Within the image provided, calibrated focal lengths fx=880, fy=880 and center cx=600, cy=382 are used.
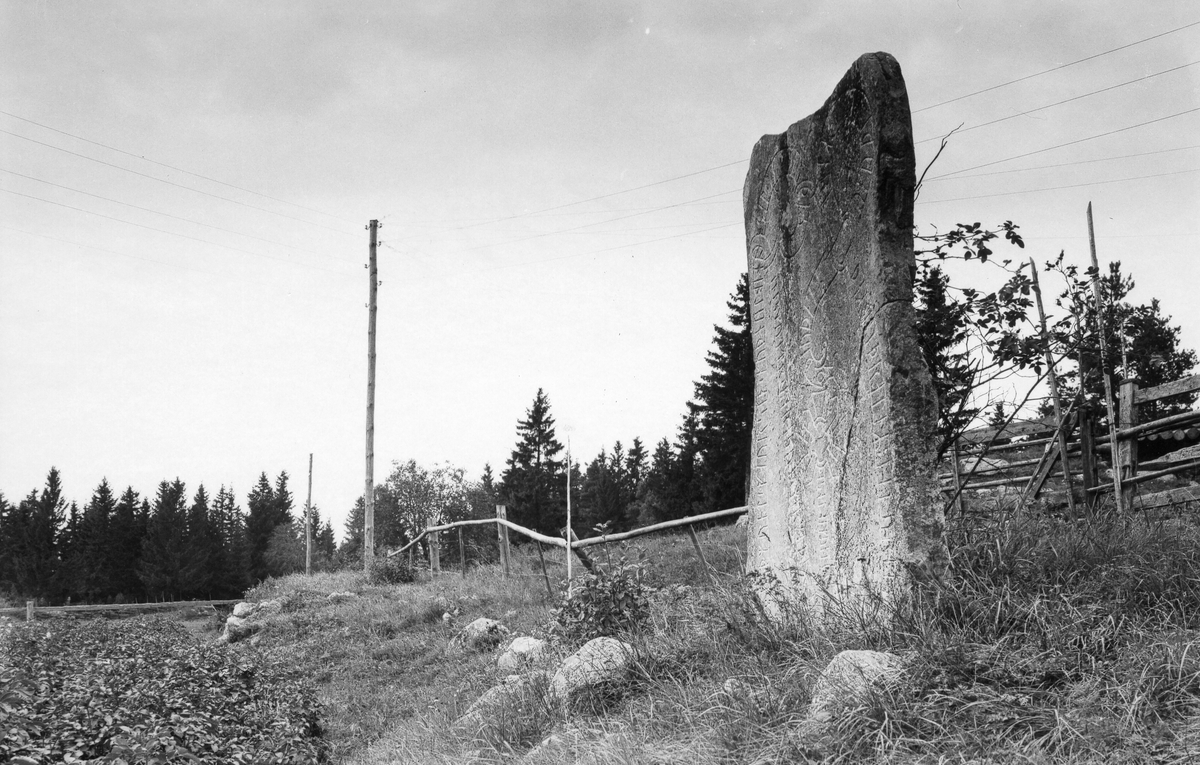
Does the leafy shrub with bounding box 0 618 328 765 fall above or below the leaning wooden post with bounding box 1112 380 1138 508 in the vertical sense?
→ below

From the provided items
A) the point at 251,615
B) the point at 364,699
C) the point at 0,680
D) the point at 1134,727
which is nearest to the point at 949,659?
the point at 1134,727

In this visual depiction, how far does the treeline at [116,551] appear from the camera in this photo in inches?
2088

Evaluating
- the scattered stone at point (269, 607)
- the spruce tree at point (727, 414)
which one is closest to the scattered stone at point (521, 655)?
the scattered stone at point (269, 607)

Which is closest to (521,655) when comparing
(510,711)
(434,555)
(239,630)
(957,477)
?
(510,711)

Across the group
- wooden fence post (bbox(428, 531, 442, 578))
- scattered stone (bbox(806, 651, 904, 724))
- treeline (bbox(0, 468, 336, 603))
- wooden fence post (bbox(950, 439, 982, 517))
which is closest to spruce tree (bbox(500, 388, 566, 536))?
treeline (bbox(0, 468, 336, 603))

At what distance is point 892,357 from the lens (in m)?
5.34

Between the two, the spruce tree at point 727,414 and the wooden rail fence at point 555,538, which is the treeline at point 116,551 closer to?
the spruce tree at point 727,414

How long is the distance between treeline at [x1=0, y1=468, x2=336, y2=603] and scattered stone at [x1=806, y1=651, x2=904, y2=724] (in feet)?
175

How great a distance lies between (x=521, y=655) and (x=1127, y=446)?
23.5 ft

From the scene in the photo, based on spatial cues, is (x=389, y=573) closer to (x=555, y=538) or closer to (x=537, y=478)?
(x=555, y=538)

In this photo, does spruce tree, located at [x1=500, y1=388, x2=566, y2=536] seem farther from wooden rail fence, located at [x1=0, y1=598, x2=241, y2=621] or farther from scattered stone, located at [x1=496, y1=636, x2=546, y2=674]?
scattered stone, located at [x1=496, y1=636, x2=546, y2=674]

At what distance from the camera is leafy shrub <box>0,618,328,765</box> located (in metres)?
5.21

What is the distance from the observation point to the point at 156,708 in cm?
643

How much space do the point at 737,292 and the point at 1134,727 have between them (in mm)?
32650
